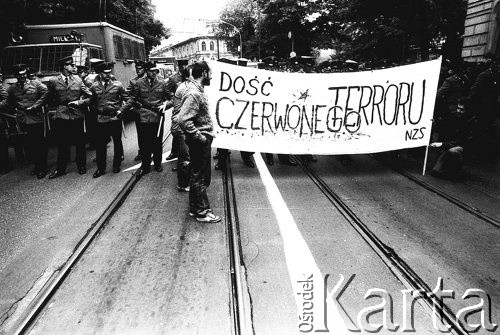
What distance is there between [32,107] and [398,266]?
697 cm

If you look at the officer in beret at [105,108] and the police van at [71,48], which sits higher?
the police van at [71,48]

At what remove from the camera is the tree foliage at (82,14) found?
14055mm

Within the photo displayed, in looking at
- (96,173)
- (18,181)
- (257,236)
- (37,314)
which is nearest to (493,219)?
(257,236)

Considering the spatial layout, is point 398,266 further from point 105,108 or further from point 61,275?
point 105,108

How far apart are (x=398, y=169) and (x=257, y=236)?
169 inches

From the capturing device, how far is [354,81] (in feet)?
22.9

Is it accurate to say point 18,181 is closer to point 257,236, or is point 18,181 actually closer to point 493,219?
point 257,236

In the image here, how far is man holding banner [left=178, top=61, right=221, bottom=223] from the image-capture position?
15.1 ft

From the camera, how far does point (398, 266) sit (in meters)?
3.77

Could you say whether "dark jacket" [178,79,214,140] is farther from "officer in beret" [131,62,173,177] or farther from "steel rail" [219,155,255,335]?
"officer in beret" [131,62,173,177]

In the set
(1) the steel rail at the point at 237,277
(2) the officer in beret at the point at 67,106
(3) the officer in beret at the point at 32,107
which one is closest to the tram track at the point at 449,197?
(1) the steel rail at the point at 237,277

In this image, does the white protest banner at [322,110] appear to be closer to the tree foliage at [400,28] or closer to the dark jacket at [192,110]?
the dark jacket at [192,110]

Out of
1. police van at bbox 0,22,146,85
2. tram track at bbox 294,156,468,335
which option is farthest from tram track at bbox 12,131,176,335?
police van at bbox 0,22,146,85

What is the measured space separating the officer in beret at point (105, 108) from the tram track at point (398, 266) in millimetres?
4285
